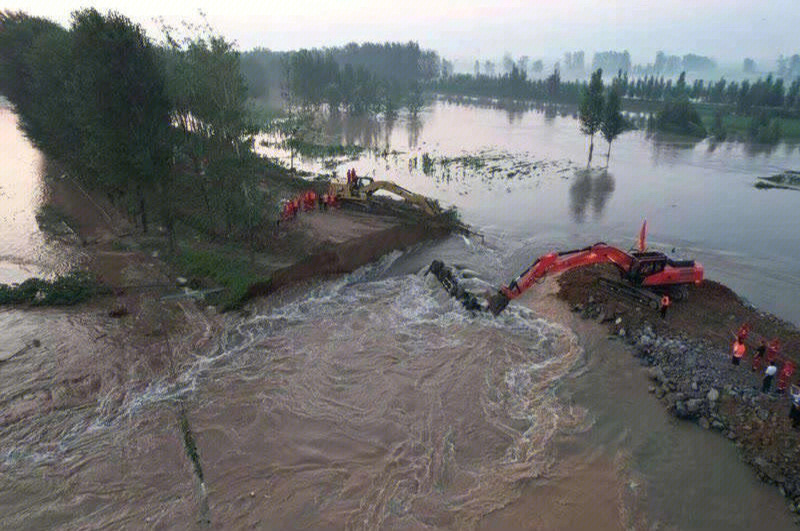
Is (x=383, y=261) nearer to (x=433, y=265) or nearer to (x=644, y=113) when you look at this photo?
(x=433, y=265)

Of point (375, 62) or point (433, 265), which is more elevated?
point (375, 62)

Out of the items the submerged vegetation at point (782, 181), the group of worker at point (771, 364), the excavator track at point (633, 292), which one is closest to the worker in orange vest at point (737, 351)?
the group of worker at point (771, 364)

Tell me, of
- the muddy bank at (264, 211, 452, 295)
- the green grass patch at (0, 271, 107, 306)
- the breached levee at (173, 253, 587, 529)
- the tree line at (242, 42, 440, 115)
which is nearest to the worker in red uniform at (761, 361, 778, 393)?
the breached levee at (173, 253, 587, 529)

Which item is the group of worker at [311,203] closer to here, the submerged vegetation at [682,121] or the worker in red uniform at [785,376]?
the worker in red uniform at [785,376]

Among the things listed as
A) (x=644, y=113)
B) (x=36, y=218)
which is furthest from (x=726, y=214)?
(x=644, y=113)

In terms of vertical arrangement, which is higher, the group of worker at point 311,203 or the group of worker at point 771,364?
the group of worker at point 311,203

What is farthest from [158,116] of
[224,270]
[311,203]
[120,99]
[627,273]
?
[627,273]

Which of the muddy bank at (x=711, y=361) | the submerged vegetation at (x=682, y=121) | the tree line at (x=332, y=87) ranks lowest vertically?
the muddy bank at (x=711, y=361)

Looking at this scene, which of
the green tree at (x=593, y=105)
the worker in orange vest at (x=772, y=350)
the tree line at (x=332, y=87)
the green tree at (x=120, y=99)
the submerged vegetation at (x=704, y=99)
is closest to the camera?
the worker in orange vest at (x=772, y=350)
